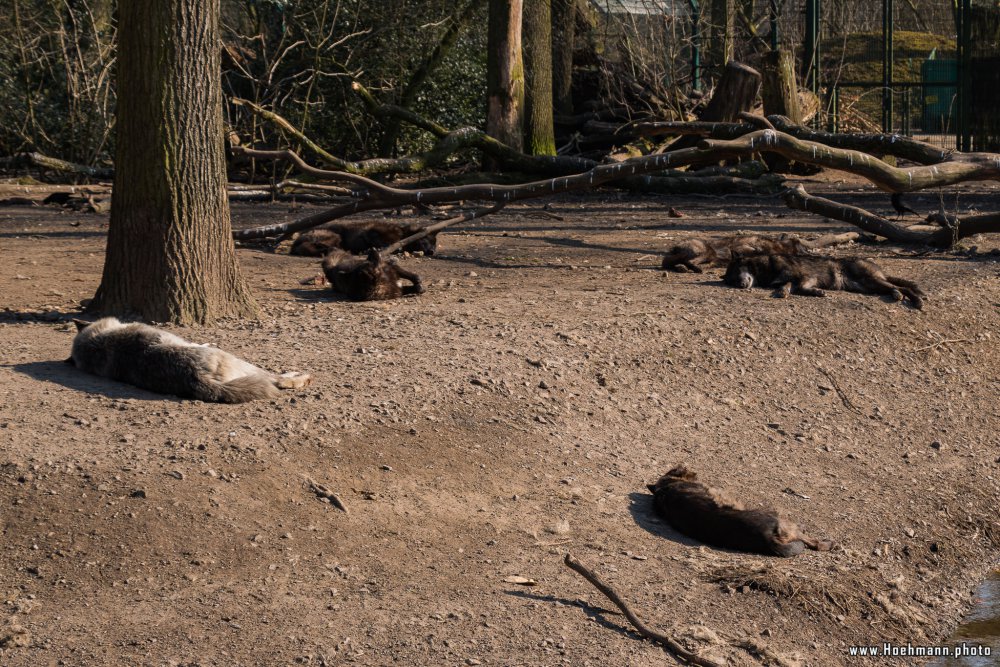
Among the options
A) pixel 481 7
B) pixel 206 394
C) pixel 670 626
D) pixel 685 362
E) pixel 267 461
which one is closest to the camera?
pixel 670 626

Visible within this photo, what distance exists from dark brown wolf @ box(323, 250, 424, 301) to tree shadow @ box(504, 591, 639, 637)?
416 centimetres

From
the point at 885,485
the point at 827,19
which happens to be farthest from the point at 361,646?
the point at 827,19

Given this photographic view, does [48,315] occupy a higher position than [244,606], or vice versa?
[48,315]

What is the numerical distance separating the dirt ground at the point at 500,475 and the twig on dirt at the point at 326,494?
5cm

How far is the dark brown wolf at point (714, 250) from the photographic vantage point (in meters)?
9.78

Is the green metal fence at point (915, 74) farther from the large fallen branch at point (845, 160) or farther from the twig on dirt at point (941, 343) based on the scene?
the twig on dirt at point (941, 343)

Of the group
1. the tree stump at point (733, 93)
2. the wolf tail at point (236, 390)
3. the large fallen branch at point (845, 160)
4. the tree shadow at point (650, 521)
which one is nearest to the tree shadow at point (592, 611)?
the tree shadow at point (650, 521)

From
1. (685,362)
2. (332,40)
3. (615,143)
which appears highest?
(332,40)

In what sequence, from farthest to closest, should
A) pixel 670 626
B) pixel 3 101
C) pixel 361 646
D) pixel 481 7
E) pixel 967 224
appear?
pixel 481 7 → pixel 3 101 → pixel 967 224 → pixel 670 626 → pixel 361 646

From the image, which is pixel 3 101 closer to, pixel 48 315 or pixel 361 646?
pixel 48 315

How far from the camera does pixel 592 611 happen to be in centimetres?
464

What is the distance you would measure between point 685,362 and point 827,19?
15.3 m

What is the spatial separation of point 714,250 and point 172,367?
5.65 metres

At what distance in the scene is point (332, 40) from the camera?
1772cm
